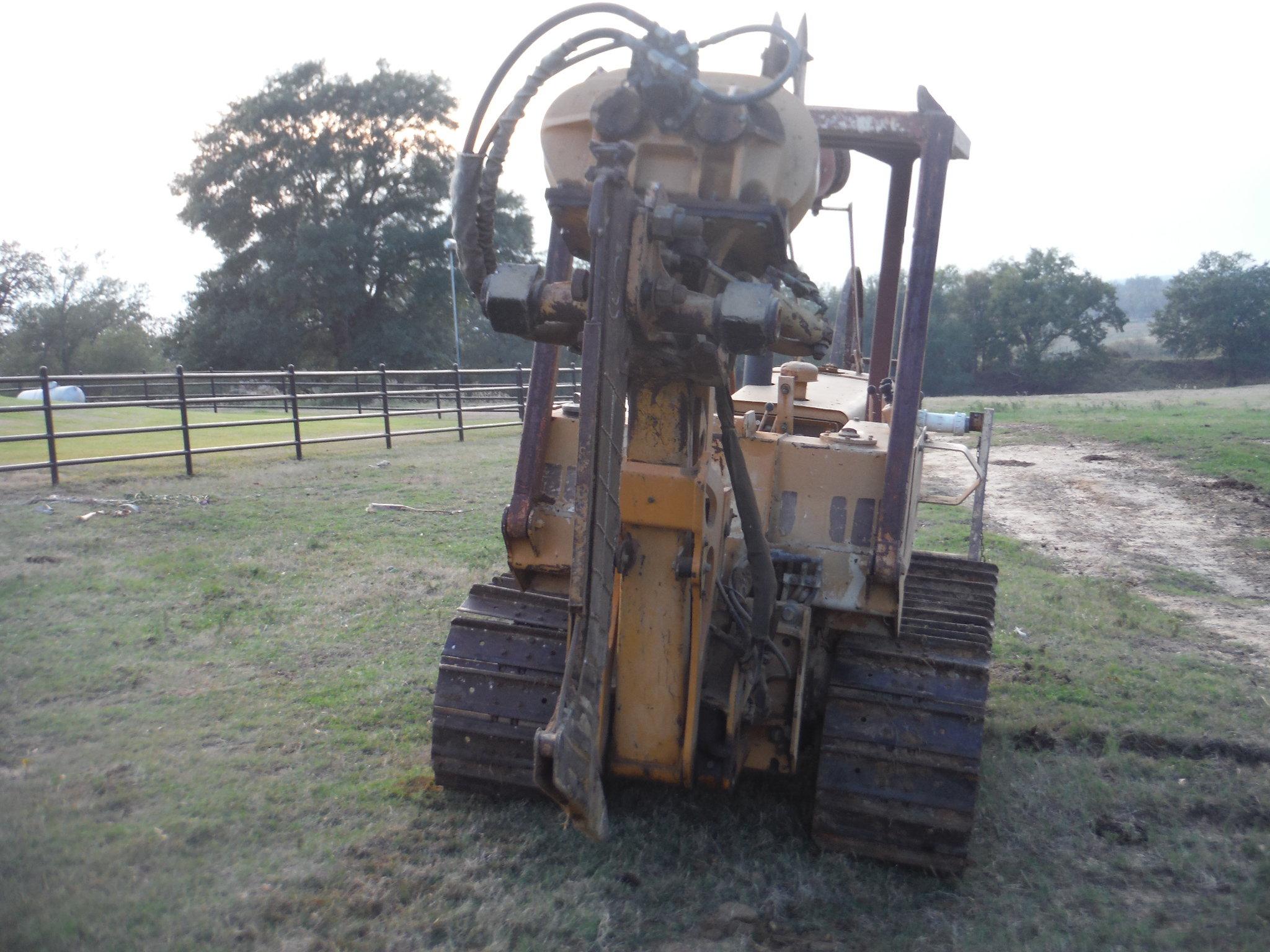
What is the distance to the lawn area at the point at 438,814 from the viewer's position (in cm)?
319

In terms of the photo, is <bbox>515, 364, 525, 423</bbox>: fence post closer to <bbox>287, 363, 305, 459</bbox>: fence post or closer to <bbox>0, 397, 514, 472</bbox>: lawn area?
<bbox>0, 397, 514, 472</bbox>: lawn area

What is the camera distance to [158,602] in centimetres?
648

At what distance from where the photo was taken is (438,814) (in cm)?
382

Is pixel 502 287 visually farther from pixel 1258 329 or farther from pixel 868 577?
pixel 1258 329

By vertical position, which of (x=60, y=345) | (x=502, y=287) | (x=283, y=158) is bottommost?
(x=60, y=345)

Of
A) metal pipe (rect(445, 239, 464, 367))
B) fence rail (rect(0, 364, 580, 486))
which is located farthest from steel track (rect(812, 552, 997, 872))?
metal pipe (rect(445, 239, 464, 367))

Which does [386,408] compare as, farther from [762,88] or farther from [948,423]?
[762,88]

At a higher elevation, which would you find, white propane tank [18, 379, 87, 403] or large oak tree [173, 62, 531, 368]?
large oak tree [173, 62, 531, 368]

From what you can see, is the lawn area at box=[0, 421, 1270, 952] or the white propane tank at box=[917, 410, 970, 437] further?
the white propane tank at box=[917, 410, 970, 437]

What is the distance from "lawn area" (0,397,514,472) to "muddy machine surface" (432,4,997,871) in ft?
28.1

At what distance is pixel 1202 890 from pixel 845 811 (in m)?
1.22

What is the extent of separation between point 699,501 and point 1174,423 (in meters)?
18.1

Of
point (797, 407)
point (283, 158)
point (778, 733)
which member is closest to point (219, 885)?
point (778, 733)

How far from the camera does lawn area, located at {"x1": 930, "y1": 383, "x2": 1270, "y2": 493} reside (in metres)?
13.6
